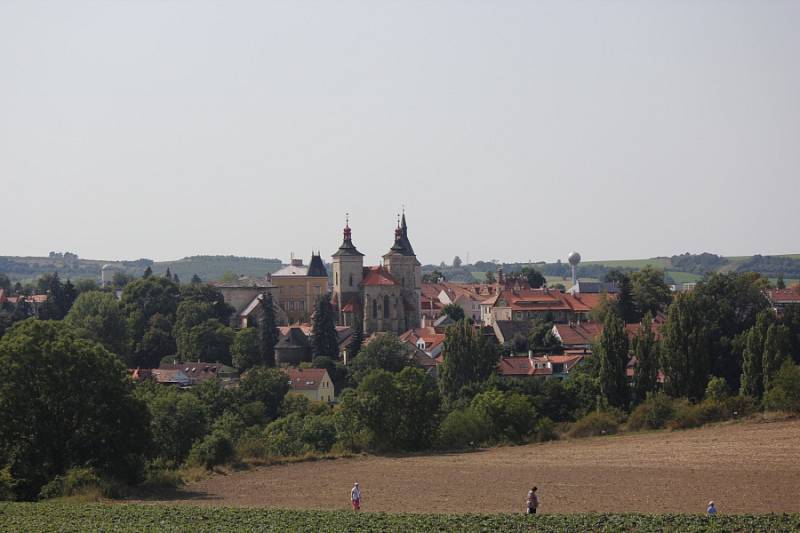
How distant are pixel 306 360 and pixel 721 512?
6853cm

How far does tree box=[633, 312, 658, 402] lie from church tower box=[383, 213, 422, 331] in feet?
150

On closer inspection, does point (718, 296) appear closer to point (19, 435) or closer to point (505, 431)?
point (505, 431)

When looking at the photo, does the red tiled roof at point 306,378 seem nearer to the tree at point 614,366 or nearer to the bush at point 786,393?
the tree at point 614,366

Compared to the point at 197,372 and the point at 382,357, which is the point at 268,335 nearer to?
the point at 197,372

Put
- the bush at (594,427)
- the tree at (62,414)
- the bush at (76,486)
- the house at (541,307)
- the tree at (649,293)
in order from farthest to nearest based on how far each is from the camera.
Result: the house at (541,307) → the tree at (649,293) → the bush at (594,427) → the tree at (62,414) → the bush at (76,486)

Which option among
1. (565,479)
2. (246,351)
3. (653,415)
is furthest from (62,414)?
(246,351)

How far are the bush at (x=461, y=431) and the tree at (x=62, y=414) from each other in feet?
65.1

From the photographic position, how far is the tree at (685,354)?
73.8 meters

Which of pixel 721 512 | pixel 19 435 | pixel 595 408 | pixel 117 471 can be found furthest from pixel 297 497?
pixel 595 408

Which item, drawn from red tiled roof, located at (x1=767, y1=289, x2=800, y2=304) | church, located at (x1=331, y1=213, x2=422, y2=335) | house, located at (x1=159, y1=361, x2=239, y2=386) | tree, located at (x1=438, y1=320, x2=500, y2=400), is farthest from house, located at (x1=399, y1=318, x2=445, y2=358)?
red tiled roof, located at (x1=767, y1=289, x2=800, y2=304)

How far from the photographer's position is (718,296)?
306 feet

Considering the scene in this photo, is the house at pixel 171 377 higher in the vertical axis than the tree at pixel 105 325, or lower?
lower

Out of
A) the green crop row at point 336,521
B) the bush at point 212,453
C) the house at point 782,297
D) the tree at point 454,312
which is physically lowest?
the bush at point 212,453

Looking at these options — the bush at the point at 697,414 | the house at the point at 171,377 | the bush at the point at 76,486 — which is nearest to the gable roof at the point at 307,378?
the house at the point at 171,377
